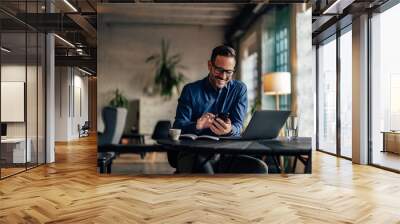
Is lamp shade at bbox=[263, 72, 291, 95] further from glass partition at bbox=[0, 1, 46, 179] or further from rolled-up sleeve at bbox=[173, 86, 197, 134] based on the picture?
glass partition at bbox=[0, 1, 46, 179]

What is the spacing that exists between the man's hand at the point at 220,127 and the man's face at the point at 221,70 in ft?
1.56

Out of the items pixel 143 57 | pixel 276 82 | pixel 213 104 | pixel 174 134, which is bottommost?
pixel 174 134

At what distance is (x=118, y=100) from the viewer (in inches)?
213

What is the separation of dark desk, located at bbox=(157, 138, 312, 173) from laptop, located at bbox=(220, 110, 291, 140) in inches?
3.2

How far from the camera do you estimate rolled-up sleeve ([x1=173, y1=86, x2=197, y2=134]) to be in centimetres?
536

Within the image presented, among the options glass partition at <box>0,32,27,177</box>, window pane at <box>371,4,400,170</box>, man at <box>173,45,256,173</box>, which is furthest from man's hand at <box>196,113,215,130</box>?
window pane at <box>371,4,400,170</box>

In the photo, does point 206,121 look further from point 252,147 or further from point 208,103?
point 252,147

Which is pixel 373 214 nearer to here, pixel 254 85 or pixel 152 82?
pixel 254 85

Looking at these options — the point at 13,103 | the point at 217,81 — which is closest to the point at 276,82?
the point at 217,81

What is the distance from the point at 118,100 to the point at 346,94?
16.6 ft

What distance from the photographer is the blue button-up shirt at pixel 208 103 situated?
17.6ft

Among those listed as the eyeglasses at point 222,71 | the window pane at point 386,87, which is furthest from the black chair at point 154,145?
the window pane at point 386,87

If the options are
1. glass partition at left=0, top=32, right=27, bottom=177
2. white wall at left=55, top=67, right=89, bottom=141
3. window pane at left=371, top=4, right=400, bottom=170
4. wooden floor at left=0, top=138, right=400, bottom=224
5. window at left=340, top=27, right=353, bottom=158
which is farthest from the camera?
white wall at left=55, top=67, right=89, bottom=141

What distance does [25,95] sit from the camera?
21.1 ft
